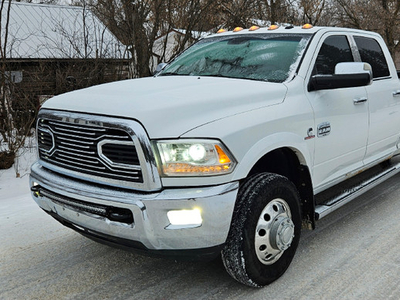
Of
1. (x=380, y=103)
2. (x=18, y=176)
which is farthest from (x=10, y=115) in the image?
(x=380, y=103)

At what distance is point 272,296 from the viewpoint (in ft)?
9.79

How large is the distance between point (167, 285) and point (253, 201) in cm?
98

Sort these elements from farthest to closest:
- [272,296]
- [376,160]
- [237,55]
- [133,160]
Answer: [376,160] → [237,55] → [272,296] → [133,160]

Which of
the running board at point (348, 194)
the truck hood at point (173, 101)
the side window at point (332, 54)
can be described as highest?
the side window at point (332, 54)

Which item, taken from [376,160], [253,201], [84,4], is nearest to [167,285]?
[253,201]

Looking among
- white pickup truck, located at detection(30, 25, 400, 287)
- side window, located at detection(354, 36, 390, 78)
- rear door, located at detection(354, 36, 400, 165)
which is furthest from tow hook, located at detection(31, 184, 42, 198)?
side window, located at detection(354, 36, 390, 78)

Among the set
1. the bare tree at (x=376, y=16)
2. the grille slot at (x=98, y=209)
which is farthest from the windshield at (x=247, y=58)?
the bare tree at (x=376, y=16)

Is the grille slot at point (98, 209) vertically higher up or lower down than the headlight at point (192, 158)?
lower down

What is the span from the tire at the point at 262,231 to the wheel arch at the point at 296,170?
0.27m

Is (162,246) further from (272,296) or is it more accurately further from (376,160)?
(376,160)

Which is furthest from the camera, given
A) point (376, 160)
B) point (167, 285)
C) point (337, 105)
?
point (376, 160)

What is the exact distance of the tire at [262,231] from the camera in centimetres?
278

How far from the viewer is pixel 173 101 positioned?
280 cm

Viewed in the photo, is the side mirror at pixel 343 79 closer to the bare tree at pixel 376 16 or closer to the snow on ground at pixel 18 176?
the snow on ground at pixel 18 176
